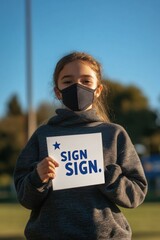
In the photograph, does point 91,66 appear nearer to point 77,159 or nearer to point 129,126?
point 77,159

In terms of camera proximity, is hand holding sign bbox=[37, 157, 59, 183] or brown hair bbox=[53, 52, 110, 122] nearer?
hand holding sign bbox=[37, 157, 59, 183]

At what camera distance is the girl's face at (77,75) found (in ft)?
7.59

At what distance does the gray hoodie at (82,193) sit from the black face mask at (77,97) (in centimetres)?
5

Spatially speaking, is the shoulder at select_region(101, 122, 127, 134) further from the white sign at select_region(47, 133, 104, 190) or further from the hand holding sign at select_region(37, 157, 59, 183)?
the hand holding sign at select_region(37, 157, 59, 183)

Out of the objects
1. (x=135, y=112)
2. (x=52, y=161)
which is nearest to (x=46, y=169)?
(x=52, y=161)

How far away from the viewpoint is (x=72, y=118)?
89.0 inches

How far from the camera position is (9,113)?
72625mm

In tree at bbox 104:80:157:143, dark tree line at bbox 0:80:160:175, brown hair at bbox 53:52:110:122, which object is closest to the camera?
brown hair at bbox 53:52:110:122

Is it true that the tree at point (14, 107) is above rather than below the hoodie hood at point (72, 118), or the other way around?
below

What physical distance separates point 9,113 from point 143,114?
26261 mm

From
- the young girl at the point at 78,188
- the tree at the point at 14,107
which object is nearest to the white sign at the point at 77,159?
the young girl at the point at 78,188

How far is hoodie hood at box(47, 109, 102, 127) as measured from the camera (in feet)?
7.38

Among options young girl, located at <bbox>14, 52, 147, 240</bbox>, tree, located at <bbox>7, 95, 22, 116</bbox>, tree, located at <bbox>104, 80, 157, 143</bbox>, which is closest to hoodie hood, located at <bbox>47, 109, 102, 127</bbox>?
young girl, located at <bbox>14, 52, 147, 240</bbox>

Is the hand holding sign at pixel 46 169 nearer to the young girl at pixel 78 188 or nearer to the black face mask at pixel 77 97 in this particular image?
the young girl at pixel 78 188
